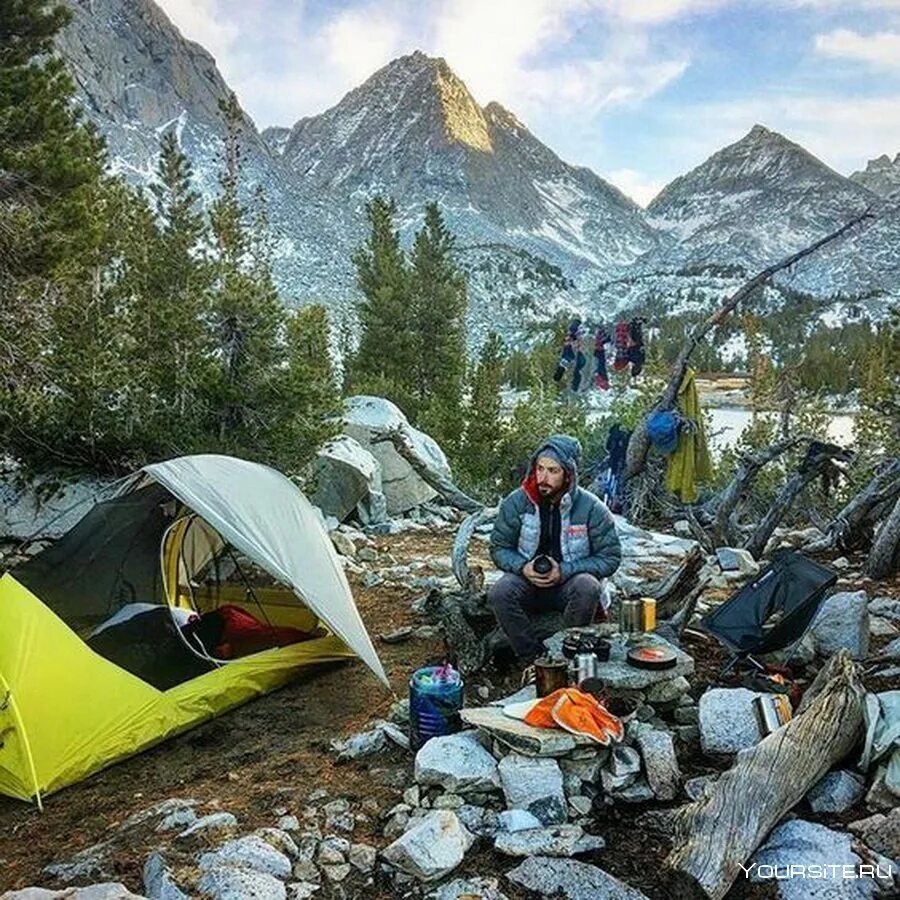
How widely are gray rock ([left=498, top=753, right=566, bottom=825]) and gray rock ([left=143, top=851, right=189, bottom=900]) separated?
4.45ft

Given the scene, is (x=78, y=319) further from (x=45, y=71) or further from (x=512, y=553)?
(x=512, y=553)

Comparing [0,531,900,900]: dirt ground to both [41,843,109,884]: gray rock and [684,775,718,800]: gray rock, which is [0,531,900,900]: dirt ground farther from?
[684,775,718,800]: gray rock

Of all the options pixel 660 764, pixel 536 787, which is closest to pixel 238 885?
pixel 536 787

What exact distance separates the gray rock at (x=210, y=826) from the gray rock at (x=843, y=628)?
3.45m

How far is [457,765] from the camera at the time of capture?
3.70m

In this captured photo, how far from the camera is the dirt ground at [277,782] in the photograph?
3.23 meters

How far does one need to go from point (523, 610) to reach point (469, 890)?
228cm

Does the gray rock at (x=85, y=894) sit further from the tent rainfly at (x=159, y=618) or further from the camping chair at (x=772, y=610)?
the camping chair at (x=772, y=610)

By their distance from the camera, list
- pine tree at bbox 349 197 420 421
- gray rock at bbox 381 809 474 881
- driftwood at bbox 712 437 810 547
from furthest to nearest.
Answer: pine tree at bbox 349 197 420 421
driftwood at bbox 712 437 810 547
gray rock at bbox 381 809 474 881

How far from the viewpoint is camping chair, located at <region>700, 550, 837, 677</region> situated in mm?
4578

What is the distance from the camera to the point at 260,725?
4.82 meters

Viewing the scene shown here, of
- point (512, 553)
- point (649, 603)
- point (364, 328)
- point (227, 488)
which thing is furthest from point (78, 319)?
point (364, 328)

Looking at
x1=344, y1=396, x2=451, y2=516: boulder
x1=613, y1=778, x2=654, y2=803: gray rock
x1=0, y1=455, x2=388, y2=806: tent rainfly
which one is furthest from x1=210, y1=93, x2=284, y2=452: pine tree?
x1=613, y1=778, x2=654, y2=803: gray rock

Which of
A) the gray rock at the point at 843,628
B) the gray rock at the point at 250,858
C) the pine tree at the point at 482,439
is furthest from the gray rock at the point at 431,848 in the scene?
the pine tree at the point at 482,439
